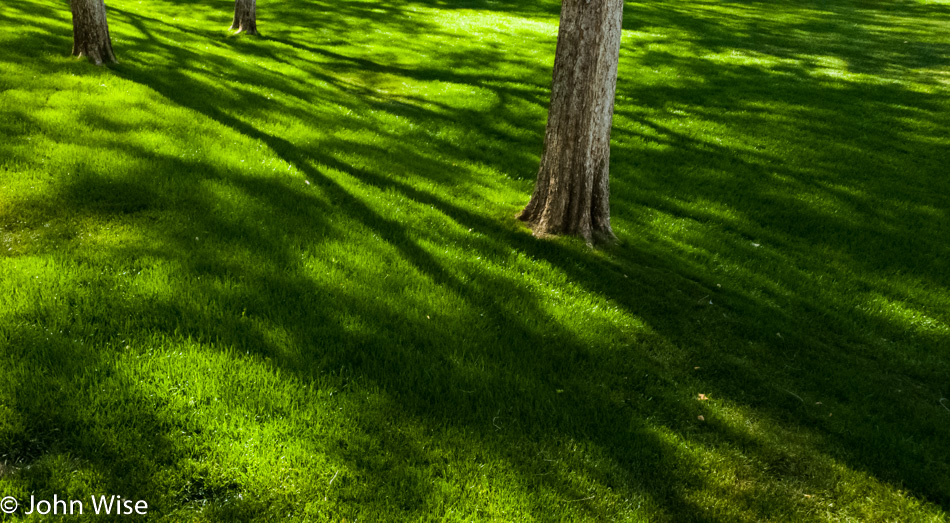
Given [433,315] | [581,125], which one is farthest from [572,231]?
[433,315]

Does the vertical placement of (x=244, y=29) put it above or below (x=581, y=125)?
above

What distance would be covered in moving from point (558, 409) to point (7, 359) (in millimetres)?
4383

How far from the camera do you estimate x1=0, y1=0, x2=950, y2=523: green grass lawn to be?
4.39 m

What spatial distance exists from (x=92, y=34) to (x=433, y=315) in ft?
38.1

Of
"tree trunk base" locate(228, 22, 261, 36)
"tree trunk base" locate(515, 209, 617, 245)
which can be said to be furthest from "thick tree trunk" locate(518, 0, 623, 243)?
"tree trunk base" locate(228, 22, 261, 36)

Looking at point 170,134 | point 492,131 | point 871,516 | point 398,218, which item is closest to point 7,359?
point 398,218

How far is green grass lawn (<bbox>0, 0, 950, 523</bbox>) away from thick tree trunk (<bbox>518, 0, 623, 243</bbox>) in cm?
68

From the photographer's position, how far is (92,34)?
1316 centimetres

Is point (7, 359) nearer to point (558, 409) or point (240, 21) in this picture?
point (558, 409)

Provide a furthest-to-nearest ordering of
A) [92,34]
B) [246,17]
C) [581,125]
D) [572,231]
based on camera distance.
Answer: [246,17]
[92,34]
[572,231]
[581,125]

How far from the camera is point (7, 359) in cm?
473

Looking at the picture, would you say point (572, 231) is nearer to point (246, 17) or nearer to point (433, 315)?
point (433, 315)

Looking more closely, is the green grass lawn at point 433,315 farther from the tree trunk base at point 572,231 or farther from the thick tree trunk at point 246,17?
the thick tree trunk at point 246,17

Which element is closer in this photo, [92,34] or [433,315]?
[433,315]
